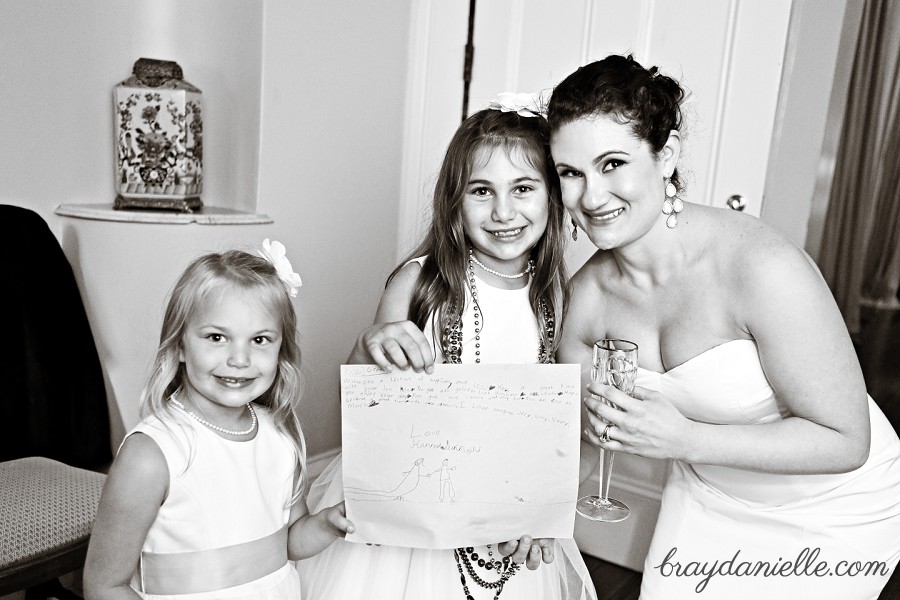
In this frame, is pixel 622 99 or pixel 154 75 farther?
pixel 154 75

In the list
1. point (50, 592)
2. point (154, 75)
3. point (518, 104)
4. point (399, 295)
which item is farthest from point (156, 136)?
point (50, 592)

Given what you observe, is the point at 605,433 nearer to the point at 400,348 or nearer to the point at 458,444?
the point at 458,444

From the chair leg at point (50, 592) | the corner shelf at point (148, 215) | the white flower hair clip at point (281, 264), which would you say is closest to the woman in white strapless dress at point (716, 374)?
the white flower hair clip at point (281, 264)

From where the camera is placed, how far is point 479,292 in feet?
5.95

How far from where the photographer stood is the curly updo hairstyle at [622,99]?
1.47 meters

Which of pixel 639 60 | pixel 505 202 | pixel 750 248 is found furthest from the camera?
pixel 639 60

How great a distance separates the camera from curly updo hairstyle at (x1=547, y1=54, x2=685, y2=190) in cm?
147

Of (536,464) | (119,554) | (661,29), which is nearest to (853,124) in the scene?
(661,29)

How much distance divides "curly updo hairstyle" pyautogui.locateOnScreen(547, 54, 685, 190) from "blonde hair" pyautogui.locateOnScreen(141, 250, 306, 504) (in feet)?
2.18

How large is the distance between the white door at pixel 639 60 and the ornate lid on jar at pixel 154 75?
46.0 inches

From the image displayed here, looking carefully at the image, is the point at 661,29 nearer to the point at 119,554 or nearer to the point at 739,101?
the point at 739,101

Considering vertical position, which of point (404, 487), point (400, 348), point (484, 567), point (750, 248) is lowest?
point (484, 567)

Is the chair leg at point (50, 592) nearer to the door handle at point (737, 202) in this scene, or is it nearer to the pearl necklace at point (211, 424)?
the pearl necklace at point (211, 424)

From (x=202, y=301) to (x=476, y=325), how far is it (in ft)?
2.16
